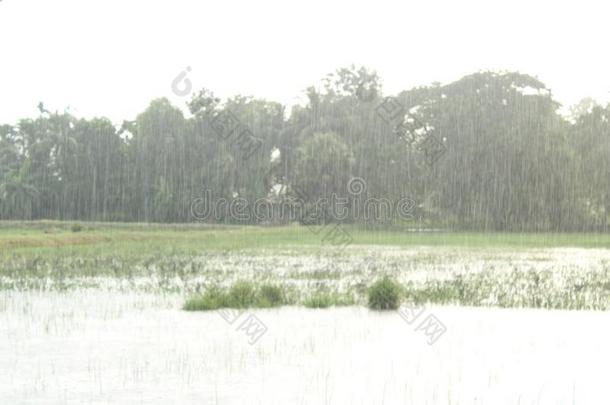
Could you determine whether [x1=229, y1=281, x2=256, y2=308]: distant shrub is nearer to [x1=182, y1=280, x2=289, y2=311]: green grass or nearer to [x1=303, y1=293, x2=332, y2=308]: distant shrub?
[x1=182, y1=280, x2=289, y2=311]: green grass

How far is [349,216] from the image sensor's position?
4753cm

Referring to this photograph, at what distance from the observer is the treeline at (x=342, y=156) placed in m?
42.6

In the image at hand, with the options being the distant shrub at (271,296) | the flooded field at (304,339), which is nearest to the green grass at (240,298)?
the distant shrub at (271,296)

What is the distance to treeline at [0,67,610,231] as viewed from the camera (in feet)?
140

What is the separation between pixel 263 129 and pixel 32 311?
39.9m

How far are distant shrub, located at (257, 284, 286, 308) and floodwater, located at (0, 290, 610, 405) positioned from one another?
0.37 m

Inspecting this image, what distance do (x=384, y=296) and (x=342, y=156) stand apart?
33.9 metres

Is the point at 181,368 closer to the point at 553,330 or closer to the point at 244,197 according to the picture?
the point at 553,330

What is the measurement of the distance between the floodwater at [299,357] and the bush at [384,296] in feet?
0.92

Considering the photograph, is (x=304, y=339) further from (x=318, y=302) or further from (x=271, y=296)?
(x=271, y=296)

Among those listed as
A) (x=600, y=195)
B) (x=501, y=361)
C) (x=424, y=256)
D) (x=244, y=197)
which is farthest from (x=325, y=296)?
(x=244, y=197)

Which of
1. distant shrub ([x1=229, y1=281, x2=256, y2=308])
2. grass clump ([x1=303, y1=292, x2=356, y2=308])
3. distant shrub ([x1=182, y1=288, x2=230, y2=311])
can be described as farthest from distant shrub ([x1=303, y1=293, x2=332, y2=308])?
distant shrub ([x1=182, y1=288, x2=230, y2=311])

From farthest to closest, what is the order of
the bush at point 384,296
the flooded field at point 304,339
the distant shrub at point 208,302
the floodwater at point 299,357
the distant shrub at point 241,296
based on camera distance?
1. the distant shrub at point 241,296
2. the bush at point 384,296
3. the distant shrub at point 208,302
4. the flooded field at point 304,339
5. the floodwater at point 299,357

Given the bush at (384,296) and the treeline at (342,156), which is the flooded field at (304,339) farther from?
the treeline at (342,156)
